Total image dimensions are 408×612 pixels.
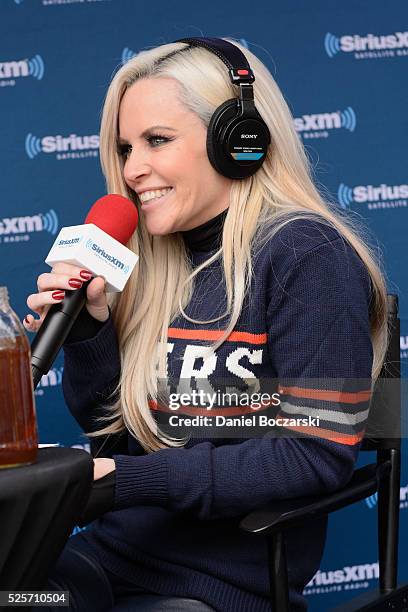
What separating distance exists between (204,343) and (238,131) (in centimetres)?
32

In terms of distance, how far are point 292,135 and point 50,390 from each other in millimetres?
1161

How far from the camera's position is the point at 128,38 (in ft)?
8.20

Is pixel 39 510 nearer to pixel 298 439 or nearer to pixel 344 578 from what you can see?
pixel 298 439

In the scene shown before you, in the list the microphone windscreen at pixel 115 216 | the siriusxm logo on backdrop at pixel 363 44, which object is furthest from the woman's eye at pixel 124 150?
the siriusxm logo on backdrop at pixel 363 44

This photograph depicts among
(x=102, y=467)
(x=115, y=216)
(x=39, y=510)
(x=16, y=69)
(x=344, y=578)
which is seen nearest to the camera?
(x=39, y=510)

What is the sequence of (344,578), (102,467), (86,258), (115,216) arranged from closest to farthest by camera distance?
(102,467) < (86,258) < (115,216) < (344,578)

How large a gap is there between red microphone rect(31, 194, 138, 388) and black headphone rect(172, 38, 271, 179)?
170mm

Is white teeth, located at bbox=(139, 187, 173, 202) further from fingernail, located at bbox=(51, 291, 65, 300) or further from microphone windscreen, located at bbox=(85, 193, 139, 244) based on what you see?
fingernail, located at bbox=(51, 291, 65, 300)

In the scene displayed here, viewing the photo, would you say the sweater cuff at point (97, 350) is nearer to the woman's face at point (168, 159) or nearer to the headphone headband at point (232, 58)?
the woman's face at point (168, 159)

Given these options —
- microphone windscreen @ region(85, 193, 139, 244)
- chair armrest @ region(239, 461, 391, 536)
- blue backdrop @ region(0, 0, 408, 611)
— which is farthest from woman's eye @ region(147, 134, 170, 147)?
blue backdrop @ region(0, 0, 408, 611)

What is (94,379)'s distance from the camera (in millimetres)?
1624

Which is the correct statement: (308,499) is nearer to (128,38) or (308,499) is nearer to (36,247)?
(36,247)

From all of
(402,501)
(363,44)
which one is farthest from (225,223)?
(402,501)

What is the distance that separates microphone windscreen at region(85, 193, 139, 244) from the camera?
1.46m
